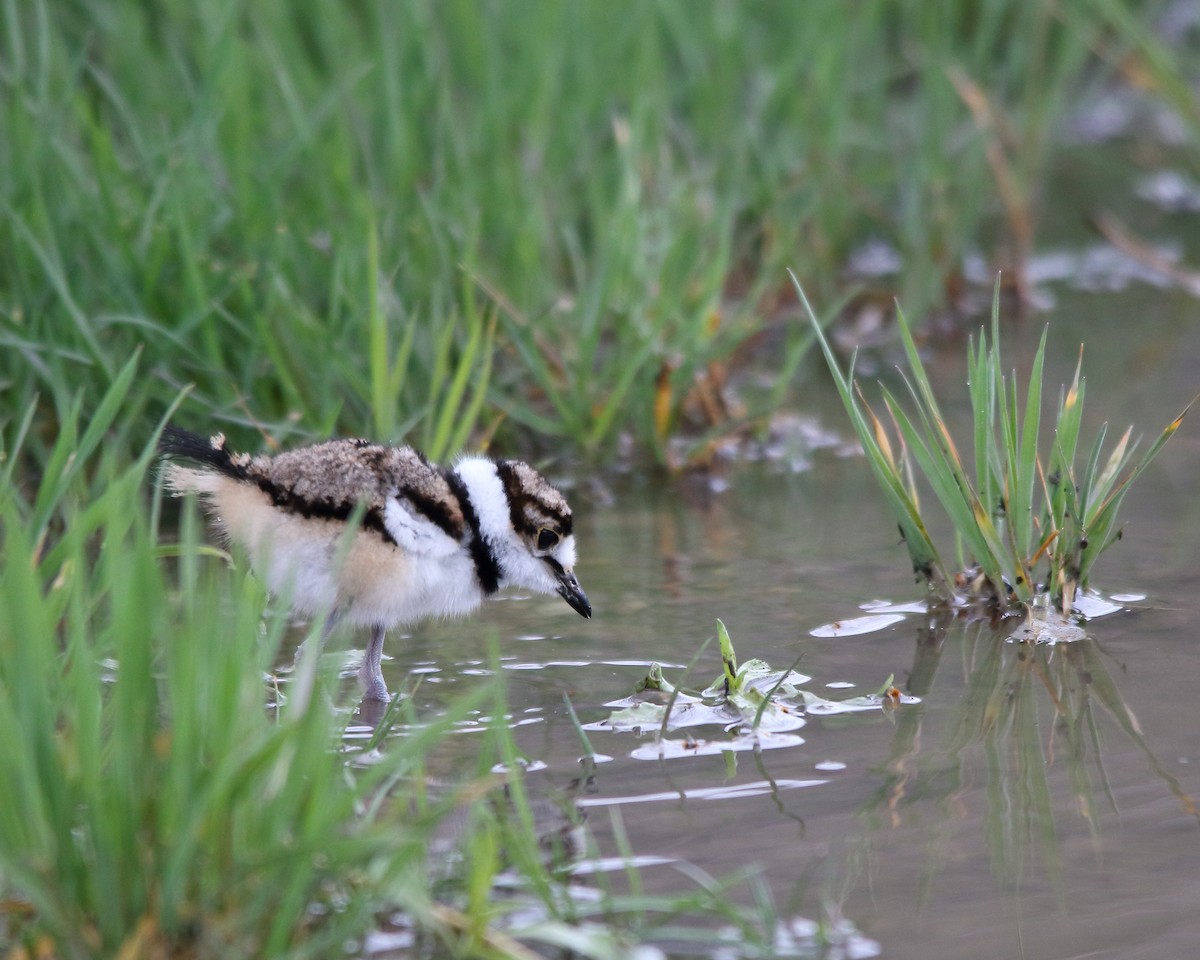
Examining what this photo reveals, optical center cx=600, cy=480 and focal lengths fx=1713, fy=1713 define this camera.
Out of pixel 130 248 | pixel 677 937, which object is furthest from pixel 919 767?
pixel 130 248

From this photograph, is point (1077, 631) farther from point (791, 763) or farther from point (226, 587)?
point (226, 587)

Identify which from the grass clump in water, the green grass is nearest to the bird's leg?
the green grass

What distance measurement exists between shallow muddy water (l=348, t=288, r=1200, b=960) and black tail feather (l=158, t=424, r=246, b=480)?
2.09 ft

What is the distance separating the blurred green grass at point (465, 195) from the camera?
510 cm

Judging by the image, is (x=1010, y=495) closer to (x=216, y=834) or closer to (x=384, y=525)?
(x=384, y=525)

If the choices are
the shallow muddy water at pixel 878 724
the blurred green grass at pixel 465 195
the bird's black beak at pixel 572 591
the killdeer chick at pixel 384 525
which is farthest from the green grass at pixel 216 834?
the blurred green grass at pixel 465 195

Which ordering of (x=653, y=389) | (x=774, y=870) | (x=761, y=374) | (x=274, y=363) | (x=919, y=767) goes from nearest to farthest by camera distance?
(x=774, y=870), (x=919, y=767), (x=274, y=363), (x=653, y=389), (x=761, y=374)

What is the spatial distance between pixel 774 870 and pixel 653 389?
106 inches

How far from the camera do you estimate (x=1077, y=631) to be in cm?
408

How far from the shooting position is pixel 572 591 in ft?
13.8

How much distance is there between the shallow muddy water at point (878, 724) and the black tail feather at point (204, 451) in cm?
64

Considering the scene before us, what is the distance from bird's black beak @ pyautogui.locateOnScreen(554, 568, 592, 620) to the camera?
13.8 ft

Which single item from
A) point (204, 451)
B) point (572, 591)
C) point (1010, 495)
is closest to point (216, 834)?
point (204, 451)

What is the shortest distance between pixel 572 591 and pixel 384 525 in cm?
53
